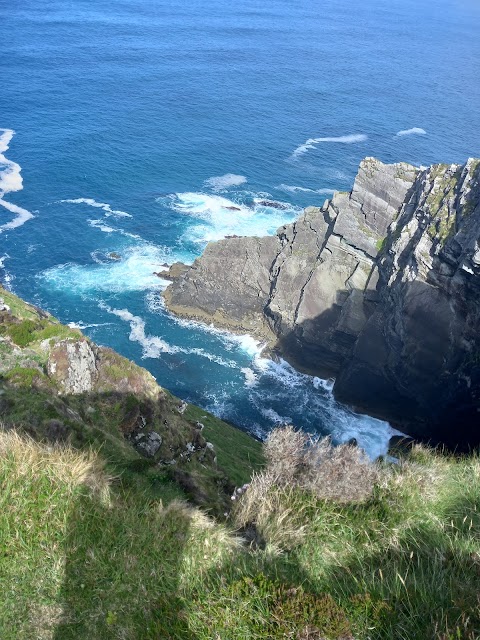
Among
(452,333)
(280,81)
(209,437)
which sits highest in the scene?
(280,81)

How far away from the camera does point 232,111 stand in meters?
126

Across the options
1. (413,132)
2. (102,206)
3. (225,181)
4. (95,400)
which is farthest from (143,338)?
(413,132)

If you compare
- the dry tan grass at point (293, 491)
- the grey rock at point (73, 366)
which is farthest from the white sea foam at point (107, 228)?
the dry tan grass at point (293, 491)

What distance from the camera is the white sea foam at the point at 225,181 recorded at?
96.7 metres

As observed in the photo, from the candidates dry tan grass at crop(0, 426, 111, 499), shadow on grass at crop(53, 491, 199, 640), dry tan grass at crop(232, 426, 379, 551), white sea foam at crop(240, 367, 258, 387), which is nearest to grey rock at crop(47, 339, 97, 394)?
dry tan grass at crop(0, 426, 111, 499)

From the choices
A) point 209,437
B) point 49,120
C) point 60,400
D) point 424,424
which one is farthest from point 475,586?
point 49,120

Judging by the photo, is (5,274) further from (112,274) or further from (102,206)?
(102,206)

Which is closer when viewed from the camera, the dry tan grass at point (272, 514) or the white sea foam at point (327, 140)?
the dry tan grass at point (272, 514)

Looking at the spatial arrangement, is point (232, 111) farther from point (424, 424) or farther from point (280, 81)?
point (424, 424)

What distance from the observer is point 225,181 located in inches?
3868

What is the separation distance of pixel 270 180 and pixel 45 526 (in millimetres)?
93161

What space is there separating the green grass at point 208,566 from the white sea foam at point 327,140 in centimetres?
10321

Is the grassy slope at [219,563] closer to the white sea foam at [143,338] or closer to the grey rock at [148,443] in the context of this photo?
the grey rock at [148,443]

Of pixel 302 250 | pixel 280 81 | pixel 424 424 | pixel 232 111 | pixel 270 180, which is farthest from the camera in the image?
pixel 280 81
